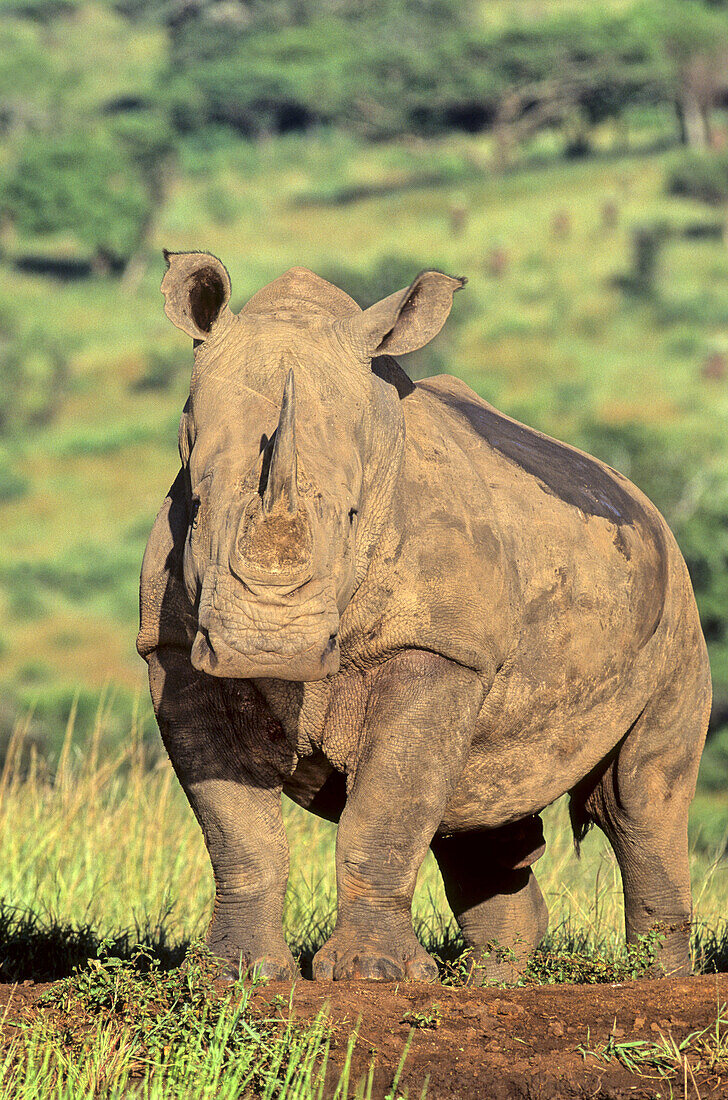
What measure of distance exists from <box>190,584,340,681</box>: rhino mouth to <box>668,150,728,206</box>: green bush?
6426 centimetres

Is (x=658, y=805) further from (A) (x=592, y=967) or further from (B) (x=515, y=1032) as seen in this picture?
(B) (x=515, y=1032)

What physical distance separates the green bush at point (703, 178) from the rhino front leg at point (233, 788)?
6354 cm

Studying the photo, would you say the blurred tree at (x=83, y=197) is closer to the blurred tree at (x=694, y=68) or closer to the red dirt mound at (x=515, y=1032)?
the blurred tree at (x=694, y=68)

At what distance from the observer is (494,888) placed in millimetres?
6156

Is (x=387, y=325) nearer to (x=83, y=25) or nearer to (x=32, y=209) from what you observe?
(x=32, y=209)

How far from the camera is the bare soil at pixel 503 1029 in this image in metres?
3.57

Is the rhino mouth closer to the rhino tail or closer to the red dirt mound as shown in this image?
the red dirt mound

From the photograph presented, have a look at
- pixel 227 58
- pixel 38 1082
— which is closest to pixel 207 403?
pixel 38 1082

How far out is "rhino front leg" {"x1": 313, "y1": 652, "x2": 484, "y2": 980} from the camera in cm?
436

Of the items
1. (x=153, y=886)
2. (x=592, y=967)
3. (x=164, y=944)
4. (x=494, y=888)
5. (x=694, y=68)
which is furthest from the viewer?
→ (x=694, y=68)

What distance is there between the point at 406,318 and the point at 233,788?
1.41 meters

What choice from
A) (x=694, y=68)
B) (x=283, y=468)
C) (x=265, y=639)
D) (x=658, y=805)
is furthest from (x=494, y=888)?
(x=694, y=68)

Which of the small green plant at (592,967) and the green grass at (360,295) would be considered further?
the green grass at (360,295)

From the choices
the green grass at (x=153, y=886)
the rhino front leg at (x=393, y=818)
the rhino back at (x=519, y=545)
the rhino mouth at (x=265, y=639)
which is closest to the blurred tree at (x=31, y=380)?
the green grass at (x=153, y=886)
